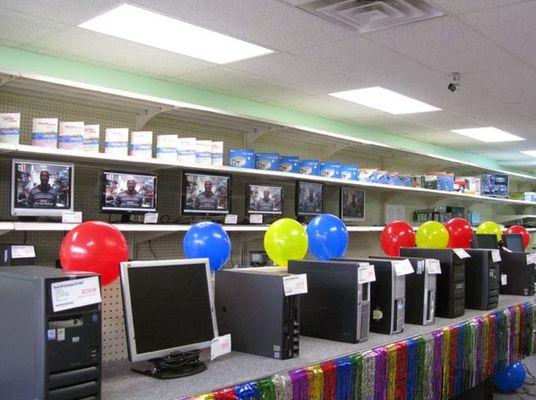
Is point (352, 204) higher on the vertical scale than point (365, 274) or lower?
higher

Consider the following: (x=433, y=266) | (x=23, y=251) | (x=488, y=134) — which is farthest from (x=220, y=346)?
(x=488, y=134)

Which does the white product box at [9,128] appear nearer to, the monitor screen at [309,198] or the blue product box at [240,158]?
the blue product box at [240,158]

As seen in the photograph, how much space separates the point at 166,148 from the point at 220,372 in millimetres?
2617

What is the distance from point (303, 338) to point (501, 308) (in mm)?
1568

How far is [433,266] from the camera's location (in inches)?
113

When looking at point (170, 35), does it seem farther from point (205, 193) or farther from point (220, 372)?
point (220, 372)

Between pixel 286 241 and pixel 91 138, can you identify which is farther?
pixel 91 138

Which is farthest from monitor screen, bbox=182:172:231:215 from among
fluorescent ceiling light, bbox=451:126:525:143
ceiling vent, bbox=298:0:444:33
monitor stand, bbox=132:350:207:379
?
fluorescent ceiling light, bbox=451:126:525:143

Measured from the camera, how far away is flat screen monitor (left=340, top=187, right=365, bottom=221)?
20.9 ft

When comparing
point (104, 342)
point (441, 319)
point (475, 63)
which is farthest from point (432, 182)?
point (104, 342)

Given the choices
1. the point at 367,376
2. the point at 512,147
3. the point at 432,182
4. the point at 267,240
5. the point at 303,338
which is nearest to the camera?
the point at 367,376

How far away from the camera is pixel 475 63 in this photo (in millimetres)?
4359

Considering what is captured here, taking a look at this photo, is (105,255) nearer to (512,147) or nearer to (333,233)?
(333,233)

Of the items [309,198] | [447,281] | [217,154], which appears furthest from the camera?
[309,198]
